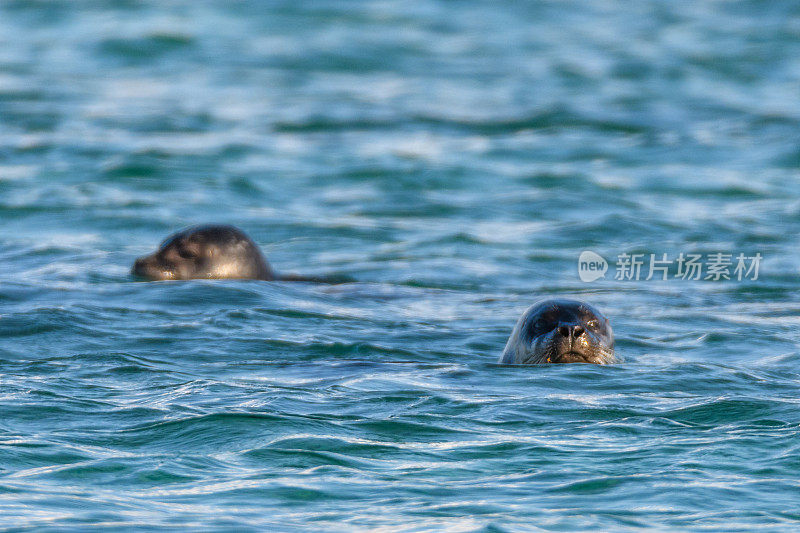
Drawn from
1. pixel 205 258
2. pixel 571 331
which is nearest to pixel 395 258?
pixel 205 258

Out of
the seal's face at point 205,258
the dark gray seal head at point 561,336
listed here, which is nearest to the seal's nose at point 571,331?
the dark gray seal head at point 561,336

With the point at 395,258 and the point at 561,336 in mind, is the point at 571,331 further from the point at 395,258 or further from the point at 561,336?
the point at 395,258

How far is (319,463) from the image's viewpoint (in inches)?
242

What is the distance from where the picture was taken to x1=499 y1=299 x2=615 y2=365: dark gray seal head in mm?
8039

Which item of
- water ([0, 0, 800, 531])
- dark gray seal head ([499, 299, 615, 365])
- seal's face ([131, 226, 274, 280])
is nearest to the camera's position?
water ([0, 0, 800, 531])

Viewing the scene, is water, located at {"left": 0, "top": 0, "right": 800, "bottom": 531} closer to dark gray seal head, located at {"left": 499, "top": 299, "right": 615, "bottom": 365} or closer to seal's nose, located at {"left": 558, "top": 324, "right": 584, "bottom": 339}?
dark gray seal head, located at {"left": 499, "top": 299, "right": 615, "bottom": 365}

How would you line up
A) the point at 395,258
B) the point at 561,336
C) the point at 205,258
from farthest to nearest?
the point at 395,258 < the point at 205,258 < the point at 561,336

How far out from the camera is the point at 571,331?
8078 mm

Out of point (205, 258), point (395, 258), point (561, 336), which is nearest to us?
point (561, 336)

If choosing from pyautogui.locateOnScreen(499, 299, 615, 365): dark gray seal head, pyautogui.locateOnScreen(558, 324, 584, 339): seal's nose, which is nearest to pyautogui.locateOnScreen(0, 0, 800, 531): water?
pyautogui.locateOnScreen(499, 299, 615, 365): dark gray seal head

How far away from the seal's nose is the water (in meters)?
0.32

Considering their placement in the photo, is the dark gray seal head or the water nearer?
the water

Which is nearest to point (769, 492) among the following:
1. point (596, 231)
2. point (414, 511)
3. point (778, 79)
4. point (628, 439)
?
point (628, 439)

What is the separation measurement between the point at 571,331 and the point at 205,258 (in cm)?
383
